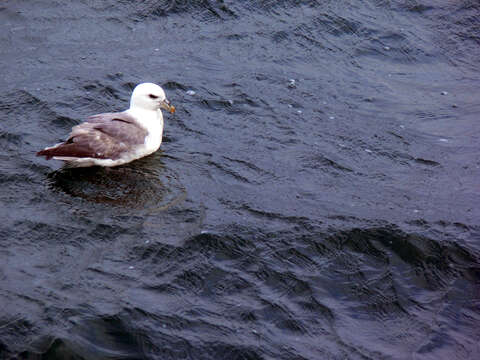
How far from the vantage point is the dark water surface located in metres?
6.12

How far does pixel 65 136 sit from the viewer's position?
8.60 m

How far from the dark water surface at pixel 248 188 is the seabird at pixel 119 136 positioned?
19 cm

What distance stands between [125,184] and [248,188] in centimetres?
129

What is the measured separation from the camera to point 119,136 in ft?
27.1

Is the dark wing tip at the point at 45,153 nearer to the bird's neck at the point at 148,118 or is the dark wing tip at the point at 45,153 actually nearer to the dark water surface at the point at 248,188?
the dark water surface at the point at 248,188

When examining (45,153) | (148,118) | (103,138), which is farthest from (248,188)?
(45,153)

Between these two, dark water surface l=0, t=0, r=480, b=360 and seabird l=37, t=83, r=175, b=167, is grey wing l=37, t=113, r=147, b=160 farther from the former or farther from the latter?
dark water surface l=0, t=0, r=480, b=360

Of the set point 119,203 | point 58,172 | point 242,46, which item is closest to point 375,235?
point 119,203

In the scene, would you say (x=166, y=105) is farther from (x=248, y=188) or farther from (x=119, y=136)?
(x=248, y=188)

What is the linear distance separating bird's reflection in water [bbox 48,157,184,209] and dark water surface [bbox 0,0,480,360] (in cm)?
3

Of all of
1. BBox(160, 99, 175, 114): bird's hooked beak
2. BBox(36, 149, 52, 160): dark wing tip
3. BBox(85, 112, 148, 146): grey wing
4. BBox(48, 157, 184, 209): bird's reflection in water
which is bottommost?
BBox(48, 157, 184, 209): bird's reflection in water

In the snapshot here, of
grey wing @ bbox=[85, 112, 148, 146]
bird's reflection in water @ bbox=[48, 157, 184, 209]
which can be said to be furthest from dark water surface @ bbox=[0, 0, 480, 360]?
grey wing @ bbox=[85, 112, 148, 146]

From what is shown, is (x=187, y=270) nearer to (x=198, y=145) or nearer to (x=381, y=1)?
(x=198, y=145)

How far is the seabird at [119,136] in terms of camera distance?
25.9 ft
